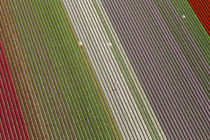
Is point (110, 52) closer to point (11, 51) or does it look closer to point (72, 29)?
point (72, 29)

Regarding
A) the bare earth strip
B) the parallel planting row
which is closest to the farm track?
the parallel planting row

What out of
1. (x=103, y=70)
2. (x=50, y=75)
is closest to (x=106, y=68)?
(x=103, y=70)

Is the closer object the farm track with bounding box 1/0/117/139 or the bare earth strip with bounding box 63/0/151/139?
the farm track with bounding box 1/0/117/139

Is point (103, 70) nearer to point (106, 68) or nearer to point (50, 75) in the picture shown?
point (106, 68)

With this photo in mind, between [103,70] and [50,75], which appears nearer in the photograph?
[50,75]

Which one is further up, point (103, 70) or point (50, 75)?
point (50, 75)

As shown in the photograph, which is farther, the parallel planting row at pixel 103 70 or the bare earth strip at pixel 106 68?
the bare earth strip at pixel 106 68

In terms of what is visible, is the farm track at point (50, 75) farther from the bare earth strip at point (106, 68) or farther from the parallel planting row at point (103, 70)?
the bare earth strip at point (106, 68)

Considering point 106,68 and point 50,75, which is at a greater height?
point 50,75

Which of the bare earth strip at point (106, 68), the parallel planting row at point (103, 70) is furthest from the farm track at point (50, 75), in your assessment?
the bare earth strip at point (106, 68)

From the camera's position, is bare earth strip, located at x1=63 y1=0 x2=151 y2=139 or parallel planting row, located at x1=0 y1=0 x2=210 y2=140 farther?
bare earth strip, located at x1=63 y1=0 x2=151 y2=139

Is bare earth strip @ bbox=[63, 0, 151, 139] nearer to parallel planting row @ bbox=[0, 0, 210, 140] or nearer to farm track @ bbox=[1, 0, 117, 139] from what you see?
parallel planting row @ bbox=[0, 0, 210, 140]
